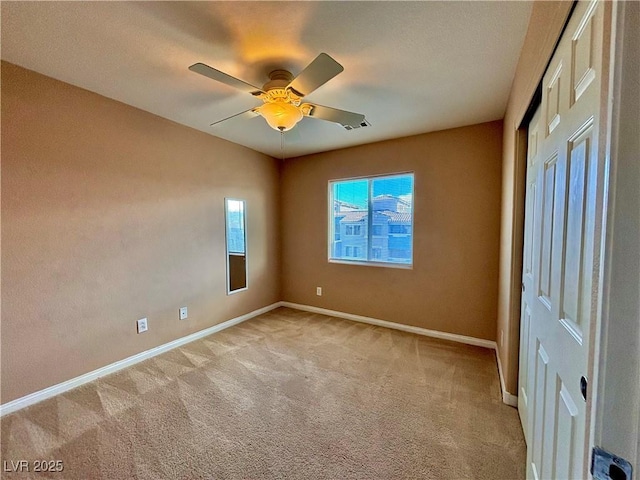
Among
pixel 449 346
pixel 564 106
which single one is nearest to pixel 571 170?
pixel 564 106

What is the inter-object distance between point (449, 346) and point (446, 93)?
2.51 metres

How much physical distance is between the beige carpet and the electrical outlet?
1.09 feet

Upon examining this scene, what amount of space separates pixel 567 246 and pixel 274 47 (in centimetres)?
181

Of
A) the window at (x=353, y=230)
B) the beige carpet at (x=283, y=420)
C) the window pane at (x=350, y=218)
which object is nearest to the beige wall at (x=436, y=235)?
the window pane at (x=350, y=218)

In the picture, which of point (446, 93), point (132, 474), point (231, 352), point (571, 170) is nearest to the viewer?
point (571, 170)

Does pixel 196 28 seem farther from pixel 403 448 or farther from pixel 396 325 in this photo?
pixel 396 325

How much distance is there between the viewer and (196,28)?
5.05 feet

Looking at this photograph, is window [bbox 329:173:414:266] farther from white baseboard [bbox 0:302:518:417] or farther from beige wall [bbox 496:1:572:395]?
beige wall [bbox 496:1:572:395]

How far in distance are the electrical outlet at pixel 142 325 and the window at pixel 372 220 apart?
2391mm

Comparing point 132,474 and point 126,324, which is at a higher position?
point 126,324

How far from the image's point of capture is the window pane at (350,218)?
3.78 metres

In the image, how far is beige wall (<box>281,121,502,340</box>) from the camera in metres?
2.92

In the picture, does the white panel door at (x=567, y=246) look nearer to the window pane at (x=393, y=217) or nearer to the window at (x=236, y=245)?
the window pane at (x=393, y=217)

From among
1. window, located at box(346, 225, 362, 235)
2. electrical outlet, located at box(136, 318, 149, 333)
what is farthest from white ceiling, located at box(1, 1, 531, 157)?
electrical outlet, located at box(136, 318, 149, 333)
